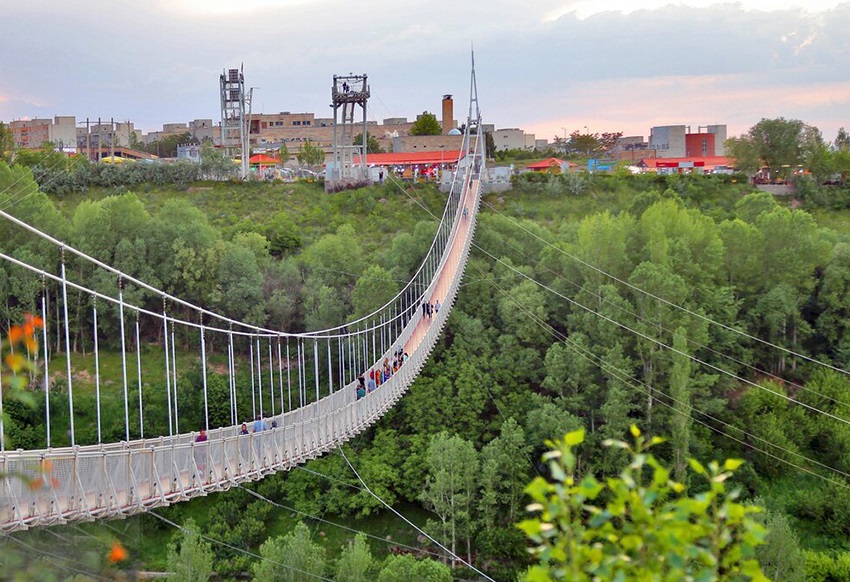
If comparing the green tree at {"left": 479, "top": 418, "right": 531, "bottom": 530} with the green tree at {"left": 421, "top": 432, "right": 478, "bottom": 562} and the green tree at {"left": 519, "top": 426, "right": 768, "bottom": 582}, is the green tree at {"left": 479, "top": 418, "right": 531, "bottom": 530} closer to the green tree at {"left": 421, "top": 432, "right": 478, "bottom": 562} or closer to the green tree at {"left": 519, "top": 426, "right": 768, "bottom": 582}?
the green tree at {"left": 421, "top": 432, "right": 478, "bottom": 562}

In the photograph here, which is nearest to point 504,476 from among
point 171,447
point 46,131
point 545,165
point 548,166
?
point 171,447

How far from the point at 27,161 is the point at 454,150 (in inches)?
610

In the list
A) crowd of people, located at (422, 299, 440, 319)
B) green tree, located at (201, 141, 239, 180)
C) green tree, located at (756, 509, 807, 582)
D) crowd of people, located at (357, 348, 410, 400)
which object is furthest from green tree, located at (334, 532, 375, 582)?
green tree, located at (201, 141, 239, 180)

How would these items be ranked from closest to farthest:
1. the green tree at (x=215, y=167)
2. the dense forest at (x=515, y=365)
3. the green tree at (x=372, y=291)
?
the dense forest at (x=515, y=365), the green tree at (x=372, y=291), the green tree at (x=215, y=167)

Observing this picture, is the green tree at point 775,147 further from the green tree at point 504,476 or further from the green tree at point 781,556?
the green tree at point 781,556

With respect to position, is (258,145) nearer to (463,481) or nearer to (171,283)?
(171,283)

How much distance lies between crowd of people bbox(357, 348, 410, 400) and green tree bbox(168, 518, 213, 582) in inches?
168

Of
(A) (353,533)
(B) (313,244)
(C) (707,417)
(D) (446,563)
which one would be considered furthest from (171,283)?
(C) (707,417)

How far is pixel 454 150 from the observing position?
44.0m

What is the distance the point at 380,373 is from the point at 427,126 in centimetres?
3289

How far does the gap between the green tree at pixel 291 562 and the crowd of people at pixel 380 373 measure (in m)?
3.30

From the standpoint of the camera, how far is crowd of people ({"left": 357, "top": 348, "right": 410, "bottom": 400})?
52.6ft

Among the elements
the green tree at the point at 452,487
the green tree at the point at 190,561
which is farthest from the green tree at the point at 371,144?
the green tree at the point at 190,561

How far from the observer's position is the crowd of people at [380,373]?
16.0m
